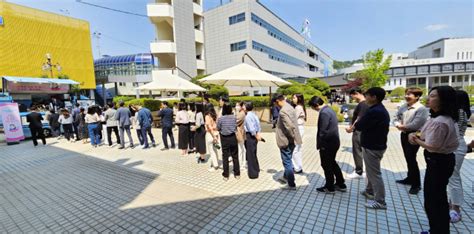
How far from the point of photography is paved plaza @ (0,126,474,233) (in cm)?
312

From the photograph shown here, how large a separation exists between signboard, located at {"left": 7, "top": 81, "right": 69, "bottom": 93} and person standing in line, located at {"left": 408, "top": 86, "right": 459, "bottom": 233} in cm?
1910

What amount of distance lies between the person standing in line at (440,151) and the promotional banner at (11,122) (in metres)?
14.2

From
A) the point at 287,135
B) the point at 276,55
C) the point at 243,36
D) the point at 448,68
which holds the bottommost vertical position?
the point at 287,135

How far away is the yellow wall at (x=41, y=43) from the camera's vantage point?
28.4 metres

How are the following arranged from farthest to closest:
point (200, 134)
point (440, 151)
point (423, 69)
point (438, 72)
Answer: point (423, 69) → point (438, 72) → point (200, 134) → point (440, 151)

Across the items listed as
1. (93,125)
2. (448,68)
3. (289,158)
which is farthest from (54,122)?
(448,68)

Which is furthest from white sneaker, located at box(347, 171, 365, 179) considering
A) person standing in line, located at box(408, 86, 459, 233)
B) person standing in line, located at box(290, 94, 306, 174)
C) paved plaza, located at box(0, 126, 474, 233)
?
person standing in line, located at box(408, 86, 459, 233)

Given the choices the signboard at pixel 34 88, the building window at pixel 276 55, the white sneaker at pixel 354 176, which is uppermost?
the building window at pixel 276 55

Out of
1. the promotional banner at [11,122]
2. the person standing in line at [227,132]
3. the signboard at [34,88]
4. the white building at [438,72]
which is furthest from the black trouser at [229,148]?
the white building at [438,72]

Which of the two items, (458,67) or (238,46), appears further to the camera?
(458,67)

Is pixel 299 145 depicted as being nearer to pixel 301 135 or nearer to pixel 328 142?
pixel 301 135

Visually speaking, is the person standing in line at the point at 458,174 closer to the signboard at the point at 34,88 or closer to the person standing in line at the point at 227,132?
the person standing in line at the point at 227,132

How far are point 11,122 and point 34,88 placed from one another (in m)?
5.48

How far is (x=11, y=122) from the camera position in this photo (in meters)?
9.87
